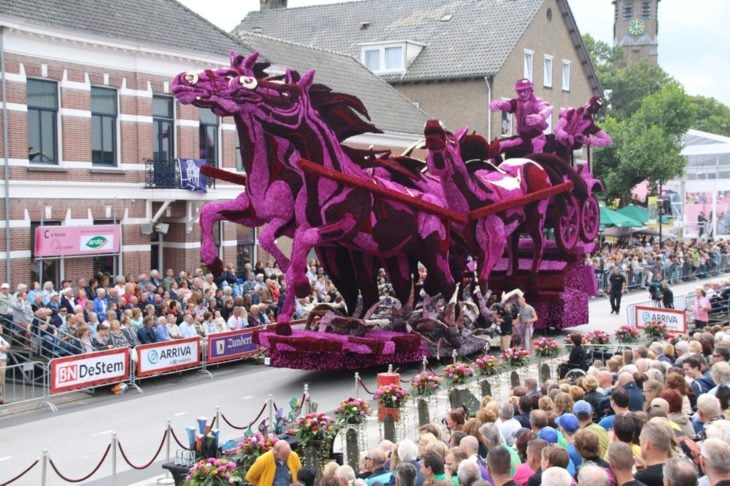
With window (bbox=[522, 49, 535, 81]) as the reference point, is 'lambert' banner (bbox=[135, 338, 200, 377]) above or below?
below

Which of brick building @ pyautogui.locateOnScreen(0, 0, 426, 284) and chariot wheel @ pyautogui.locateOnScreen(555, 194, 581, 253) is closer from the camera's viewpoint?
brick building @ pyautogui.locateOnScreen(0, 0, 426, 284)

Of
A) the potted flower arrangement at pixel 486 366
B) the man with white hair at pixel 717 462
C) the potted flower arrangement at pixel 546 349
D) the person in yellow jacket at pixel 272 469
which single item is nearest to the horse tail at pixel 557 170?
the potted flower arrangement at pixel 546 349

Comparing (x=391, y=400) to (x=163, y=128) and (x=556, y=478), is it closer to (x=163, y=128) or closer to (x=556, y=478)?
(x=556, y=478)

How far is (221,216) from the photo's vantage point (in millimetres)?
19266

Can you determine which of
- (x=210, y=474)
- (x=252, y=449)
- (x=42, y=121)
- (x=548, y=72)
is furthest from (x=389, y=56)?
(x=210, y=474)

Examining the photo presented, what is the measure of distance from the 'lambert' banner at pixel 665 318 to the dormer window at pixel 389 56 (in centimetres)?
2533

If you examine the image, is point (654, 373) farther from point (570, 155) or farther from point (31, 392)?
point (570, 155)

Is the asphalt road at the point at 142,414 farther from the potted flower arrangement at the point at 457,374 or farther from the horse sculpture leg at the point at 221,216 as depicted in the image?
the horse sculpture leg at the point at 221,216

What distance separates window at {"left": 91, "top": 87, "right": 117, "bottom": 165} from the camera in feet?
87.4

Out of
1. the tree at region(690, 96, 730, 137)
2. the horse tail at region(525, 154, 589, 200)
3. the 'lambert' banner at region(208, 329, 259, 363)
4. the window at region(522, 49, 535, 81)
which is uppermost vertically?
the tree at region(690, 96, 730, 137)

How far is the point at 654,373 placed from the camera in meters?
11.8

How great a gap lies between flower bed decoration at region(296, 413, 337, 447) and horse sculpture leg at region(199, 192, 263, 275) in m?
7.06

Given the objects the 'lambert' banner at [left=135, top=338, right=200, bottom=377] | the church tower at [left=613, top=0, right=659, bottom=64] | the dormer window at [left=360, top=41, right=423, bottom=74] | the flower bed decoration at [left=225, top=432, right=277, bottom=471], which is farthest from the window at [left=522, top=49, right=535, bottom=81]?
the church tower at [left=613, top=0, right=659, bottom=64]

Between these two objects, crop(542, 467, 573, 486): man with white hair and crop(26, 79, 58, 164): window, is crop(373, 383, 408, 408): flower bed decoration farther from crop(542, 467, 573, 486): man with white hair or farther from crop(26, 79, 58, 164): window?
crop(26, 79, 58, 164): window
